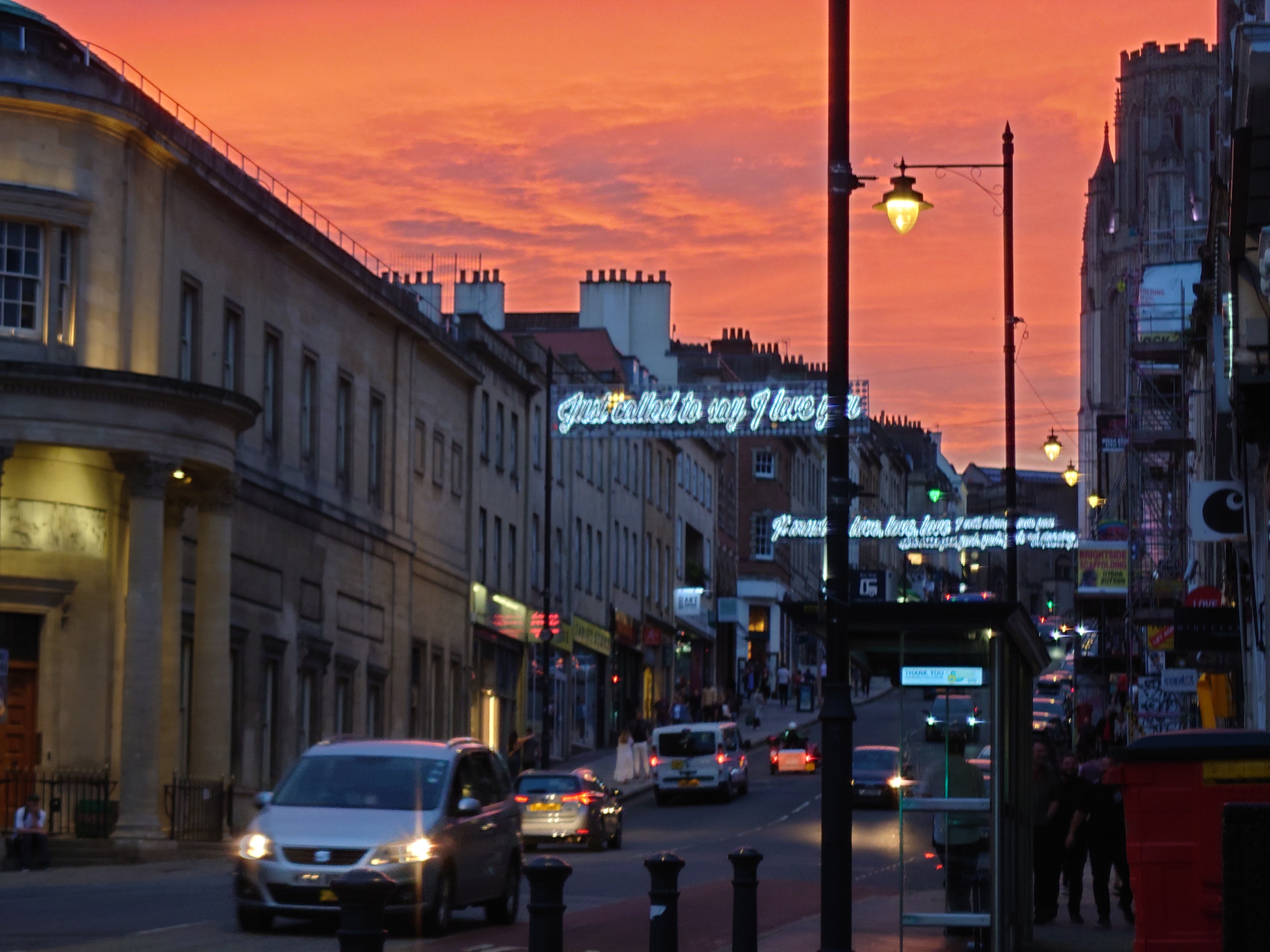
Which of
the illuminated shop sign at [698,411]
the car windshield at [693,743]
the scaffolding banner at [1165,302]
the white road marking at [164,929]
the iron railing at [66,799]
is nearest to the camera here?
the white road marking at [164,929]

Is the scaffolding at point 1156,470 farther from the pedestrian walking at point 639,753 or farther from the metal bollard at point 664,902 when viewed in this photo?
the metal bollard at point 664,902

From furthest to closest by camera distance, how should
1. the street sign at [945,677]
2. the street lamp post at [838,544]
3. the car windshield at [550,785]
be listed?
the car windshield at [550,785] < the street sign at [945,677] < the street lamp post at [838,544]

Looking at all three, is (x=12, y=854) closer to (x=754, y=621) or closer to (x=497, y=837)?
(x=497, y=837)

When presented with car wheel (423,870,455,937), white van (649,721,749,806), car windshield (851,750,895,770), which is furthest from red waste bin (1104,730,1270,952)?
white van (649,721,749,806)

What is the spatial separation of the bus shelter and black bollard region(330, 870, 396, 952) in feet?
25.3

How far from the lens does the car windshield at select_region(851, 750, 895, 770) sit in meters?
48.1

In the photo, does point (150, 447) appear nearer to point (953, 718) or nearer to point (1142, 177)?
point (953, 718)

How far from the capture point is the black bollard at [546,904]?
39.0 ft

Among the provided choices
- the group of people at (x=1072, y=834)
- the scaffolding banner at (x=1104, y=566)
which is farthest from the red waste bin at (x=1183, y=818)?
the scaffolding banner at (x=1104, y=566)

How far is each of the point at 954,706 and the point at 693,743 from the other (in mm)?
34113

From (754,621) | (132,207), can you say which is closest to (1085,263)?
(754,621)

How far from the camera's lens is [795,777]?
58.8 m

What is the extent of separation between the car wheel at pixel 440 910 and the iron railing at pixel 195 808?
53.5 ft

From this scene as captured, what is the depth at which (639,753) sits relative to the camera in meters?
58.0
